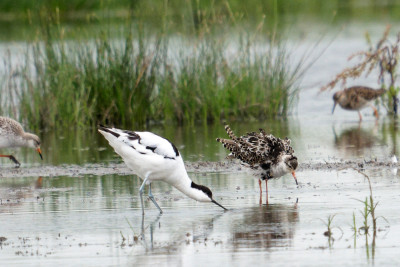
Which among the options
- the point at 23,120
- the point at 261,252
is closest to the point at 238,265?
the point at 261,252

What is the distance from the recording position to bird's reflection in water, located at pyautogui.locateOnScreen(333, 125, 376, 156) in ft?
45.5

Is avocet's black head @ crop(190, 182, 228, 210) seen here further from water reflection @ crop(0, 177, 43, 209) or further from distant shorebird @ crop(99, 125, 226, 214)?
water reflection @ crop(0, 177, 43, 209)

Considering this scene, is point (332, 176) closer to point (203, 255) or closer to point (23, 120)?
point (203, 255)

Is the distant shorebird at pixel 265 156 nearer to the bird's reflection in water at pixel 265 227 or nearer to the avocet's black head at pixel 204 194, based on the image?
the bird's reflection in water at pixel 265 227

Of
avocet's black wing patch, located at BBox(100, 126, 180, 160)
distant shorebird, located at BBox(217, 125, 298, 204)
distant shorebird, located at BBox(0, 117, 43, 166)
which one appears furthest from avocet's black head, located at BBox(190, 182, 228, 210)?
distant shorebird, located at BBox(0, 117, 43, 166)

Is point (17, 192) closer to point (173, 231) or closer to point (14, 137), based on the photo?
point (173, 231)

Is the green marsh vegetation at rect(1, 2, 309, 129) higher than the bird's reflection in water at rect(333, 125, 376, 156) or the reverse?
higher

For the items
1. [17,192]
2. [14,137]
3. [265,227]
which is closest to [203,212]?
[265,227]

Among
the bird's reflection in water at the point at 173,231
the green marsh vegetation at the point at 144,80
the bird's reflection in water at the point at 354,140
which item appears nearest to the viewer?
the bird's reflection in water at the point at 173,231

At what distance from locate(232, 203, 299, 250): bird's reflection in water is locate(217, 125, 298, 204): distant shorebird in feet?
3.67

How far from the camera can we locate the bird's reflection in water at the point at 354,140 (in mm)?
13870

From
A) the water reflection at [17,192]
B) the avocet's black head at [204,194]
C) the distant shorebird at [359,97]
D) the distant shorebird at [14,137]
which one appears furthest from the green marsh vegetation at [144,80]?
the avocet's black head at [204,194]

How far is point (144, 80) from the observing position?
17.0m

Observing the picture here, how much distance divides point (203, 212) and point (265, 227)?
118 cm
